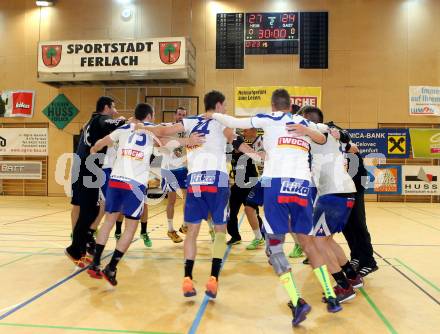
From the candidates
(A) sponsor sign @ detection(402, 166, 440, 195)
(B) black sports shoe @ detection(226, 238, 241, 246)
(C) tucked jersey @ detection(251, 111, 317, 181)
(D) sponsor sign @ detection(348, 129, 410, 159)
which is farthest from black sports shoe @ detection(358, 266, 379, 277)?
(A) sponsor sign @ detection(402, 166, 440, 195)

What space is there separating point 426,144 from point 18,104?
669 inches

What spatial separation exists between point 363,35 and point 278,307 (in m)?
14.6

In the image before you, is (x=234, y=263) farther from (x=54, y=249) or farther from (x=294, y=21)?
A: (x=294, y=21)

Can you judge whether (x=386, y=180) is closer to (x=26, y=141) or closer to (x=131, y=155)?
(x=131, y=155)

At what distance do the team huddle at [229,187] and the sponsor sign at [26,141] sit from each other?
1274cm

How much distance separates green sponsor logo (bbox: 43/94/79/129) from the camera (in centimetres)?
1667

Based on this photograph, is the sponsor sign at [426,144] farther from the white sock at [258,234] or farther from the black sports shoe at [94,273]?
the black sports shoe at [94,273]

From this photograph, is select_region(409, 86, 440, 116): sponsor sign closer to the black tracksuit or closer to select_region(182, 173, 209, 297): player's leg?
the black tracksuit

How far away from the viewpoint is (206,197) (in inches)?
162

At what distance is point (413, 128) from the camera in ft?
50.1

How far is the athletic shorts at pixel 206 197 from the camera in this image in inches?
161

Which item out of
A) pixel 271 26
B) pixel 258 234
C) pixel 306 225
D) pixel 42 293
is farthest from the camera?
pixel 271 26

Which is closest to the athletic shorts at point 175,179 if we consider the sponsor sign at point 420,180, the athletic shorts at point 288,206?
the athletic shorts at point 288,206

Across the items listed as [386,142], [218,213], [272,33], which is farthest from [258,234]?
[272,33]
